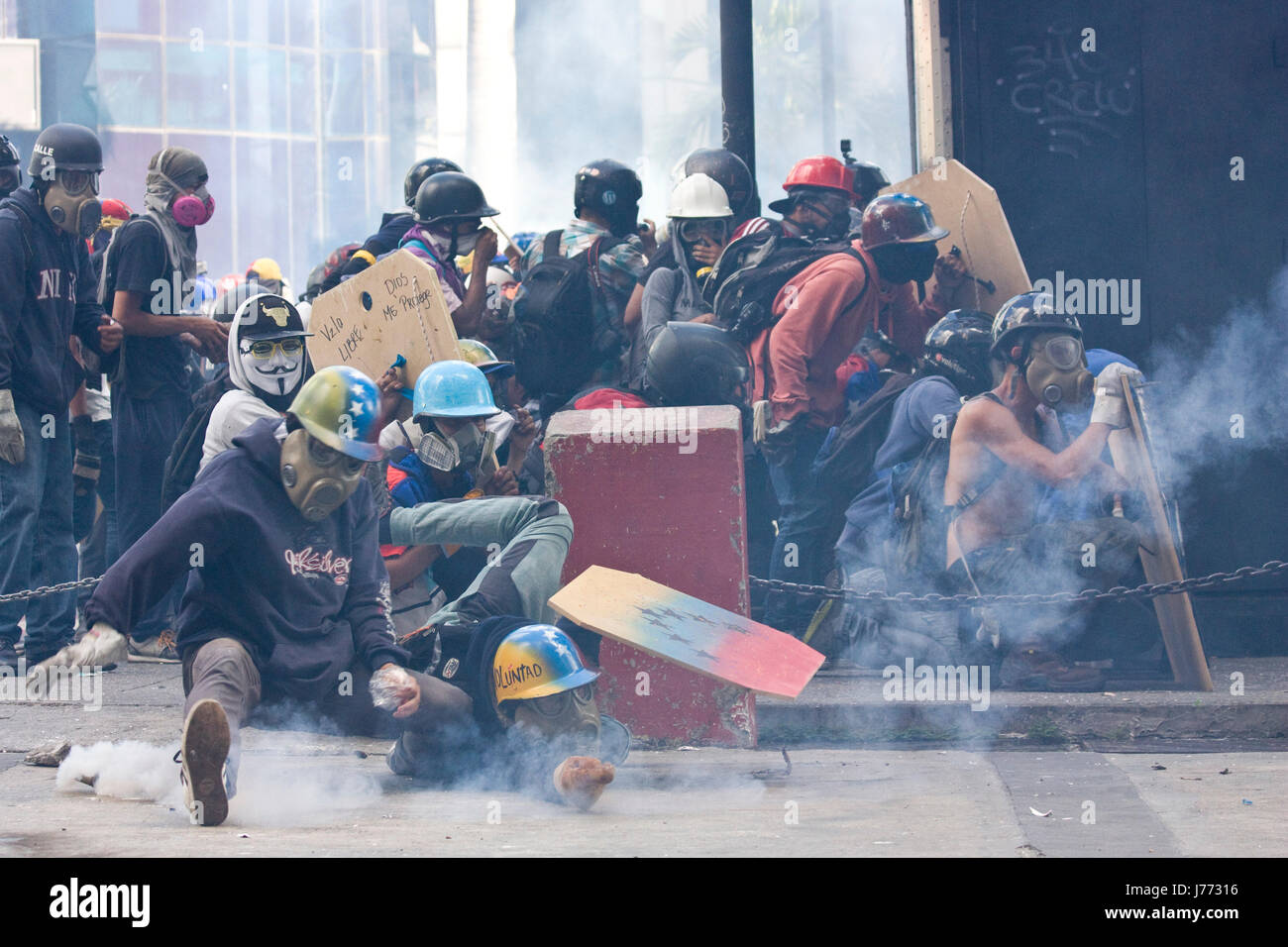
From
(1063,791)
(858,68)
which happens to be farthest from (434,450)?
(858,68)

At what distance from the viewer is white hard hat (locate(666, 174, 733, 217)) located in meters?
6.71

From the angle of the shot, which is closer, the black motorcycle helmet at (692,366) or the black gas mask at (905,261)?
the black motorcycle helmet at (692,366)

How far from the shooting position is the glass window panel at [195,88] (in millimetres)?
31828

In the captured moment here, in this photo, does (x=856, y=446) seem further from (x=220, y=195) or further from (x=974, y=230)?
(x=220, y=195)

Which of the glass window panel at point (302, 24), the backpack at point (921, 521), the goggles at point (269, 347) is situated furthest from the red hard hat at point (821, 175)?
the glass window panel at point (302, 24)

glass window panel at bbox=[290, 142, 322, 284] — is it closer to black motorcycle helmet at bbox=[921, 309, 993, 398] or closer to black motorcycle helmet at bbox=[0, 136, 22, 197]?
black motorcycle helmet at bbox=[0, 136, 22, 197]

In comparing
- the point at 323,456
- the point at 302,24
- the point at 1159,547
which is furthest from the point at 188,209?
the point at 302,24

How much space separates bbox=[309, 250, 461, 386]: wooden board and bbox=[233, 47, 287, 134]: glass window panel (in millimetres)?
27842

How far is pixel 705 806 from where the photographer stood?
4207mm

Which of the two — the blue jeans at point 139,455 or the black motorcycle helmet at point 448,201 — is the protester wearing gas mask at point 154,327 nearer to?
the blue jeans at point 139,455

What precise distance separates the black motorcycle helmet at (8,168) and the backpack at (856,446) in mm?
3353

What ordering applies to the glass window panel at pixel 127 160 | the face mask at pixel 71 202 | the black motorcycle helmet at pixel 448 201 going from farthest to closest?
the glass window panel at pixel 127 160, the black motorcycle helmet at pixel 448 201, the face mask at pixel 71 202

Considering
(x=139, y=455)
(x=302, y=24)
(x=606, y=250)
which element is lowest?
(x=139, y=455)

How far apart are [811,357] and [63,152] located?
295cm
